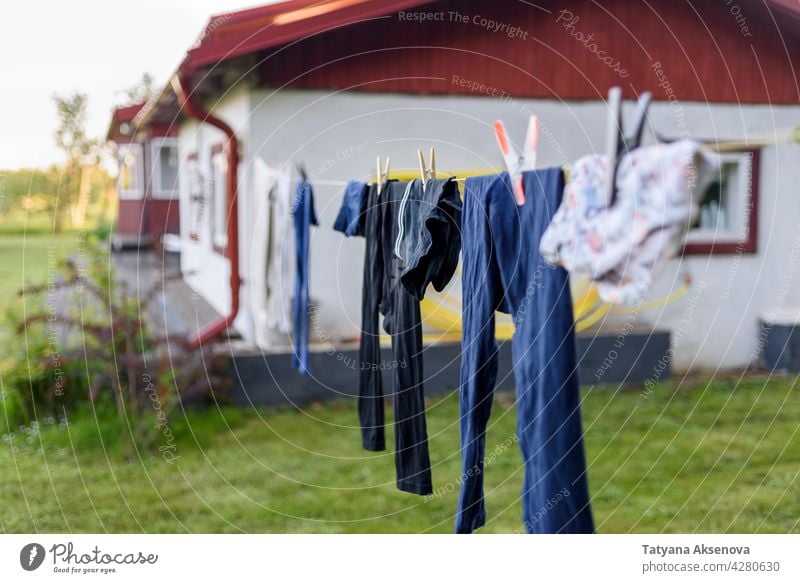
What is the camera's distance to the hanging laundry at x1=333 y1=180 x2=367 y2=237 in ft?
7.79

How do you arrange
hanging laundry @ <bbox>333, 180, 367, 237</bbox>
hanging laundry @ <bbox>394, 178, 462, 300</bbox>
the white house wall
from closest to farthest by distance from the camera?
1. hanging laundry @ <bbox>394, 178, 462, 300</bbox>
2. hanging laundry @ <bbox>333, 180, 367, 237</bbox>
3. the white house wall

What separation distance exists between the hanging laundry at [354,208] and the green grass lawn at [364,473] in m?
1.21

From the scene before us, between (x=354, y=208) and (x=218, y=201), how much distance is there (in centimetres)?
308

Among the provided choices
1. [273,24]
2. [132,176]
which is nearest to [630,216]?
[273,24]

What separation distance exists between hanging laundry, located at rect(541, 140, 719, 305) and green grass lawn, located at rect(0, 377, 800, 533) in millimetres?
1704

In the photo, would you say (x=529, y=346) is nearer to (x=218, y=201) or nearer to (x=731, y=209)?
(x=731, y=209)

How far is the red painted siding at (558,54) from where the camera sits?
406 centimetres

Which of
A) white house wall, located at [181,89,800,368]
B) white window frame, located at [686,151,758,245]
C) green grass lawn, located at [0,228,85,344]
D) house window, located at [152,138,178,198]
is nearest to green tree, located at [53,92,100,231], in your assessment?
green grass lawn, located at [0,228,85,344]

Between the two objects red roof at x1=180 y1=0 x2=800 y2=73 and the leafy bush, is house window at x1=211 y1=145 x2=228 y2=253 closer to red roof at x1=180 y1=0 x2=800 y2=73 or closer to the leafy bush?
the leafy bush

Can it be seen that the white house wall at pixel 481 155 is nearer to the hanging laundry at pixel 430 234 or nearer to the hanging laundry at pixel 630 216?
the hanging laundry at pixel 430 234

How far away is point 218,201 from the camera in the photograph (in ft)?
17.4

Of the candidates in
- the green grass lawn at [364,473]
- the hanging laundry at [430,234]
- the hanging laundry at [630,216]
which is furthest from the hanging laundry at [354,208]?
the green grass lawn at [364,473]

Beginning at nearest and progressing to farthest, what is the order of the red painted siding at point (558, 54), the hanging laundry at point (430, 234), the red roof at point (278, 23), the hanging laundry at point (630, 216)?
1. the hanging laundry at point (630, 216)
2. the hanging laundry at point (430, 234)
3. the red roof at point (278, 23)
4. the red painted siding at point (558, 54)

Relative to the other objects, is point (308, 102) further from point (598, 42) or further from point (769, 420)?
point (769, 420)
